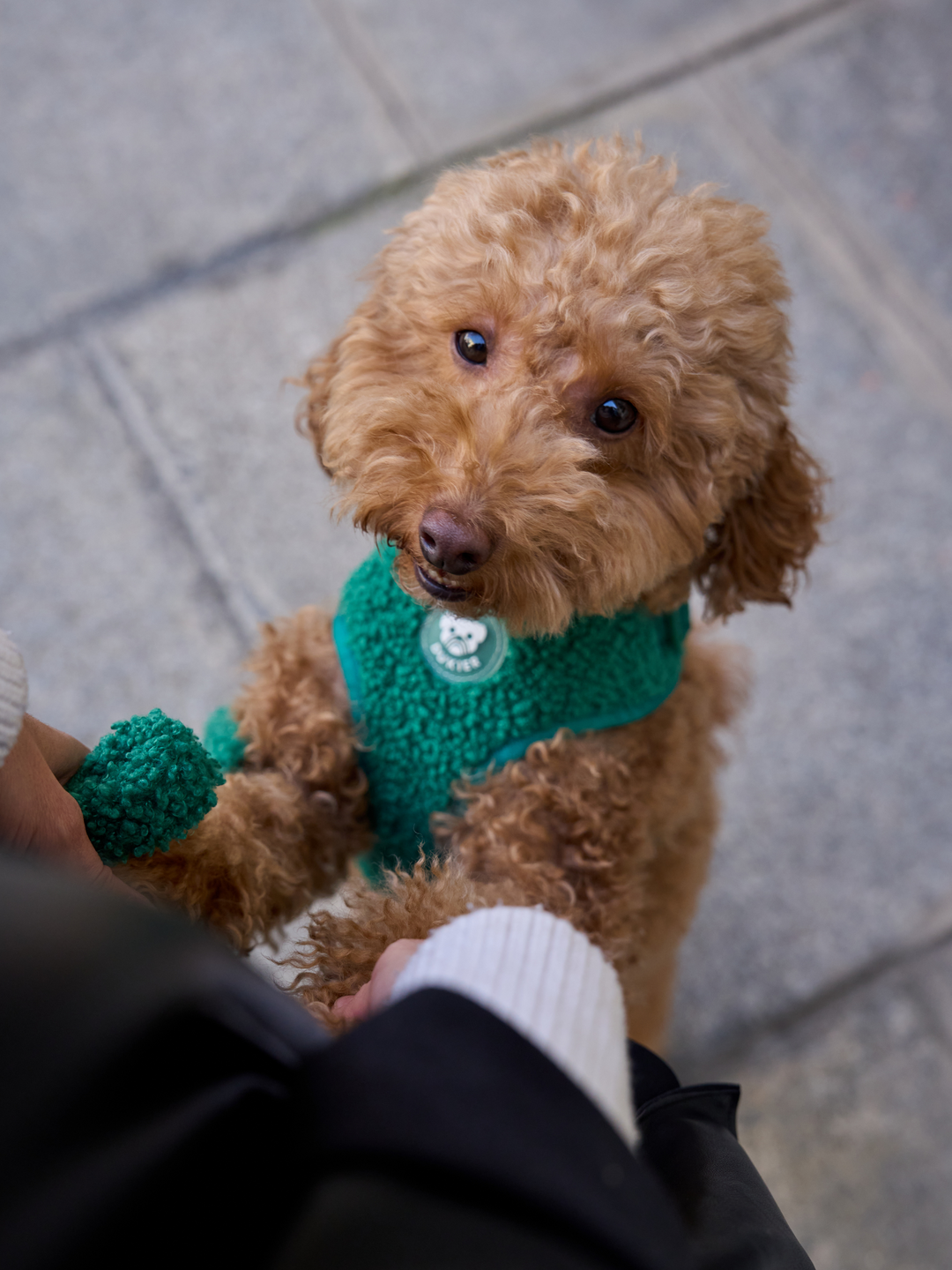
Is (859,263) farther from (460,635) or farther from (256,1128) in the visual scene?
(256,1128)

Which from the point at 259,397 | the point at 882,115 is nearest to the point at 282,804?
the point at 259,397

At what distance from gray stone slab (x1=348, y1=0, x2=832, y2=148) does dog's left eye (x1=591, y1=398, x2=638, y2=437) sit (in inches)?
59.6

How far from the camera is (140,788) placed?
37.2 inches

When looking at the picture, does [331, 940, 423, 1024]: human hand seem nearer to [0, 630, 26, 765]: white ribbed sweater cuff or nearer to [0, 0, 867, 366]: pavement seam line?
[0, 630, 26, 765]: white ribbed sweater cuff

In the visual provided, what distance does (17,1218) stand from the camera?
0.45 metres

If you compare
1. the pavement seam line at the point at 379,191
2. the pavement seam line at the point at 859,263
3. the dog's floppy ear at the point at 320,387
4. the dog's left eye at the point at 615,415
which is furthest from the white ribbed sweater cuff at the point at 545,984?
the pavement seam line at the point at 859,263

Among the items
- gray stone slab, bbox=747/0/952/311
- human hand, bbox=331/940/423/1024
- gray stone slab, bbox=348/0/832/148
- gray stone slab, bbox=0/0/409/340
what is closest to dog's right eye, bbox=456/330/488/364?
human hand, bbox=331/940/423/1024

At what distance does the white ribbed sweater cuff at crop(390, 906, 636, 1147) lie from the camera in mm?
713

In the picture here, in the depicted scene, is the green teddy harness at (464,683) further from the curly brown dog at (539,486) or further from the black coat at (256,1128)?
the black coat at (256,1128)

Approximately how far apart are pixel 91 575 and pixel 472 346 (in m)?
1.15

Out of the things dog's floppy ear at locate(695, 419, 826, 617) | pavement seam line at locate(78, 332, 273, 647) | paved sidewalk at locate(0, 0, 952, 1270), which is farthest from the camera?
pavement seam line at locate(78, 332, 273, 647)

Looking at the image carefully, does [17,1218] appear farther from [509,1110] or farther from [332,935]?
[332,935]

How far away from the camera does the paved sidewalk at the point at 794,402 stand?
1.90 metres

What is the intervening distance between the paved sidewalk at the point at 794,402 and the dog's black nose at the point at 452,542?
1.04 m
